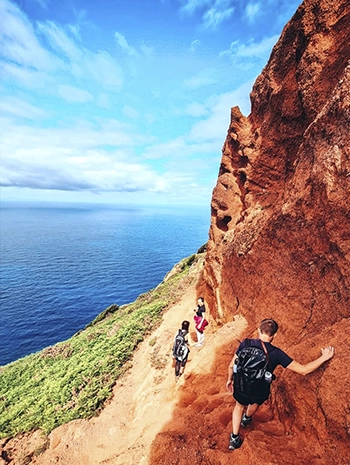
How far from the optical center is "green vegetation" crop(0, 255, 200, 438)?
1252cm

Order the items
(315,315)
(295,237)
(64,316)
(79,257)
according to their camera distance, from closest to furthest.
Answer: (315,315), (295,237), (64,316), (79,257)

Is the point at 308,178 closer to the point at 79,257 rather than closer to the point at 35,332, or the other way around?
the point at 35,332

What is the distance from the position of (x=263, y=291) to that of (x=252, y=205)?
3.90 meters

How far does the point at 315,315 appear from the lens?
6902mm

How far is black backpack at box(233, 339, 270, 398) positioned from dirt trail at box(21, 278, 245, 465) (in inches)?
82.6

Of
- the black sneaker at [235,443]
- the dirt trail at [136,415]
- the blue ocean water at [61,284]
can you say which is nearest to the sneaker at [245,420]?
the black sneaker at [235,443]

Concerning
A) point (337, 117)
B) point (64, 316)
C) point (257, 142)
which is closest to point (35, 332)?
point (64, 316)

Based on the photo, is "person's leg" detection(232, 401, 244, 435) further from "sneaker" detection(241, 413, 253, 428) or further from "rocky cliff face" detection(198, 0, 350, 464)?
"rocky cliff face" detection(198, 0, 350, 464)

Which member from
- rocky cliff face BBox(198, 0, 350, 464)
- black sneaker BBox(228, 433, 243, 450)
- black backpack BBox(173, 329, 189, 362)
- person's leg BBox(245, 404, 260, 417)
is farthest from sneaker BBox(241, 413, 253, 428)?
black backpack BBox(173, 329, 189, 362)

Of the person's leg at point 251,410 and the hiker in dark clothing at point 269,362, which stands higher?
the hiker in dark clothing at point 269,362

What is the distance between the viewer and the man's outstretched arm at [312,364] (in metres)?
4.72

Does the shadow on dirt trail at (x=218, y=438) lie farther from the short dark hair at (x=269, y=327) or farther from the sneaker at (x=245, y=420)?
the short dark hair at (x=269, y=327)

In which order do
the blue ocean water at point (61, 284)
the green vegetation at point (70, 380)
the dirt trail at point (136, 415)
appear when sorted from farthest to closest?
the blue ocean water at point (61, 284) < the green vegetation at point (70, 380) < the dirt trail at point (136, 415)

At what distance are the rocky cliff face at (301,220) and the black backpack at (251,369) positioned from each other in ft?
3.95
